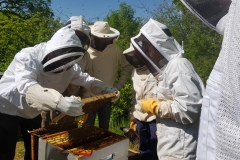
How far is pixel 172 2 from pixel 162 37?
4.72 meters

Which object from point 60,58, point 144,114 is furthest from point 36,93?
point 144,114

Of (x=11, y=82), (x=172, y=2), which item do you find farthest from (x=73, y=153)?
(x=172, y=2)

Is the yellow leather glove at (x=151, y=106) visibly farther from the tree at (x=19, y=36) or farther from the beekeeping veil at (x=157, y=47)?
the tree at (x=19, y=36)

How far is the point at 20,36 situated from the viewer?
6188 millimetres

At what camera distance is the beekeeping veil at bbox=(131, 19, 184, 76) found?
258 cm

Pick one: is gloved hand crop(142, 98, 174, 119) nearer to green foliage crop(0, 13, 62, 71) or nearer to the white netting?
the white netting

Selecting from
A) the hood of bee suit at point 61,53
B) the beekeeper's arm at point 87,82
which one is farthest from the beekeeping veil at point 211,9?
the beekeeper's arm at point 87,82

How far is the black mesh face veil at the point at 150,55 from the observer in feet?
8.64

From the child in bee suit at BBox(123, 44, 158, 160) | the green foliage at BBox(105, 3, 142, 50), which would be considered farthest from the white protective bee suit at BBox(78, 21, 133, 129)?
the green foliage at BBox(105, 3, 142, 50)

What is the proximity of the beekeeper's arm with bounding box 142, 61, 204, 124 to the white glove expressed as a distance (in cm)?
67

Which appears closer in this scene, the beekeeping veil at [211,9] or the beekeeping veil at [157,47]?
the beekeeping veil at [211,9]

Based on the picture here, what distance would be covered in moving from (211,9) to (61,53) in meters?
1.64

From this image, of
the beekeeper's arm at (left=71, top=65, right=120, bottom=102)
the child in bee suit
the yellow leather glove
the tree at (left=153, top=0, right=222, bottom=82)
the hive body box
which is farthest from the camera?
the tree at (left=153, top=0, right=222, bottom=82)

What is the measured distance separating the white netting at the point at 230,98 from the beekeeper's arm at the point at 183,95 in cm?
132
